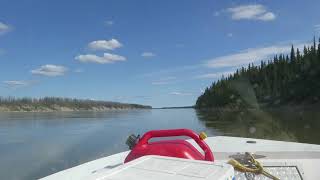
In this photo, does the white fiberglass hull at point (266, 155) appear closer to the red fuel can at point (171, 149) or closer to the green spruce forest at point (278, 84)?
the red fuel can at point (171, 149)

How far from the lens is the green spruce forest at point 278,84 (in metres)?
70.0

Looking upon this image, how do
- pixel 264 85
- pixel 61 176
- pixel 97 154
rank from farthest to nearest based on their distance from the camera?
pixel 264 85 < pixel 97 154 < pixel 61 176

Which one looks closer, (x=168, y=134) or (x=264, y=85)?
(x=168, y=134)

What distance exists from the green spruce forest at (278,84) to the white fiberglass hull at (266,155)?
65.6m

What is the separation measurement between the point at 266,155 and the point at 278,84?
82426 mm

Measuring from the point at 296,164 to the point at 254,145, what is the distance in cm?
86

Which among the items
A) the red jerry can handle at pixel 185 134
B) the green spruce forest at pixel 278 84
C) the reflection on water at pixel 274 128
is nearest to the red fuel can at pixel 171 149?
the red jerry can handle at pixel 185 134

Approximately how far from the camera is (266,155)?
380 centimetres

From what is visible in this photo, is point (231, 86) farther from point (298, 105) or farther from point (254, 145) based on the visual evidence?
point (254, 145)

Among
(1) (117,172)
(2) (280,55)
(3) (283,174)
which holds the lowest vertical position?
(3) (283,174)

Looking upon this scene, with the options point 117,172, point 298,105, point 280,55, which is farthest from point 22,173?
point 280,55

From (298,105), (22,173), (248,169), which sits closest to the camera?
(248,169)

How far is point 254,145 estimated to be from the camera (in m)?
4.37

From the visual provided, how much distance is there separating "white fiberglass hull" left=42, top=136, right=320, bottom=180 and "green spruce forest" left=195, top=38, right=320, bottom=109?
215ft
